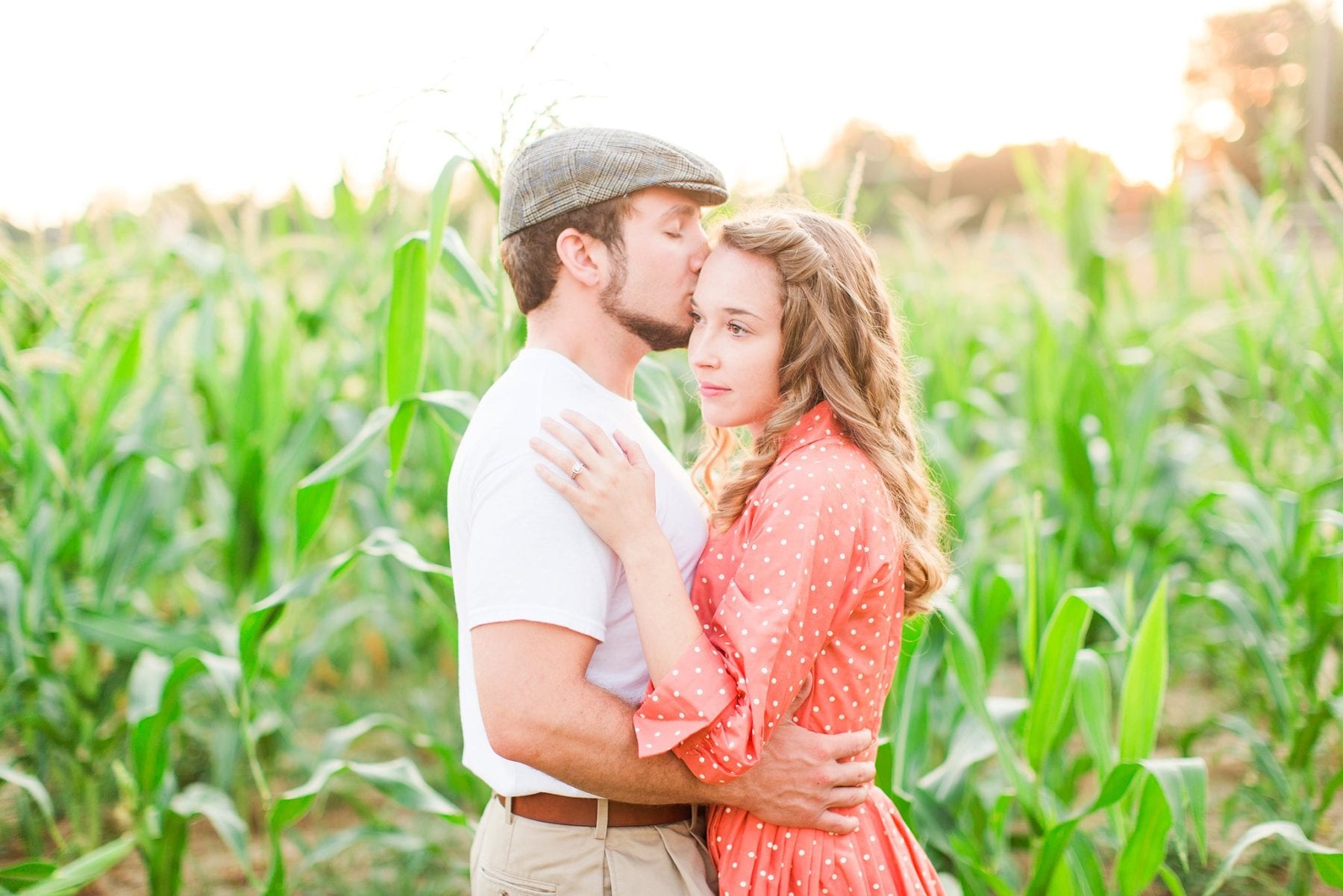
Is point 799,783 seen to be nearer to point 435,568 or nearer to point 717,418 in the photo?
point 717,418

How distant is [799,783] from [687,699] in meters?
0.24

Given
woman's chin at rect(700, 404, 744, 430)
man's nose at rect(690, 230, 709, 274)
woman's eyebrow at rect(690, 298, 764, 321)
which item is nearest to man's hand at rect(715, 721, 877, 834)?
woman's chin at rect(700, 404, 744, 430)

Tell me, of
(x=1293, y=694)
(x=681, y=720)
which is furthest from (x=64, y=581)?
(x=1293, y=694)

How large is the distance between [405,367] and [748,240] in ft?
2.15

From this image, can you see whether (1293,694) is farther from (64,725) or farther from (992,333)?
(64,725)

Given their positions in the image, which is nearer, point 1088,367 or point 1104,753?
A: point 1104,753

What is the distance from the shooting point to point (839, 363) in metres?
1.46

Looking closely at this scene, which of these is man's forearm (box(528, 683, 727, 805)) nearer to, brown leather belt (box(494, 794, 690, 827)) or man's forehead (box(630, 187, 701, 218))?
brown leather belt (box(494, 794, 690, 827))

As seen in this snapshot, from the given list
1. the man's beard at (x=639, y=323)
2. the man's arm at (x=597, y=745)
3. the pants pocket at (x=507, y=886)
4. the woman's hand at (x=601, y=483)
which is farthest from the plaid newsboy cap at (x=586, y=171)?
the pants pocket at (x=507, y=886)

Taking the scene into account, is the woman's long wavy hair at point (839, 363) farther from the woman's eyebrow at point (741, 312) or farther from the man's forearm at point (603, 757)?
the man's forearm at point (603, 757)

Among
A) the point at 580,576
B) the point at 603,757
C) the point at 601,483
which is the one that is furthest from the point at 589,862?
the point at 601,483

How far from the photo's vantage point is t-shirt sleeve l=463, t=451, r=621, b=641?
1.29 metres

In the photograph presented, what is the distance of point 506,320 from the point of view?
177 centimetres

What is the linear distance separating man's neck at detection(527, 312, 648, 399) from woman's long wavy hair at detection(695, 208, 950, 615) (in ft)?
0.69
